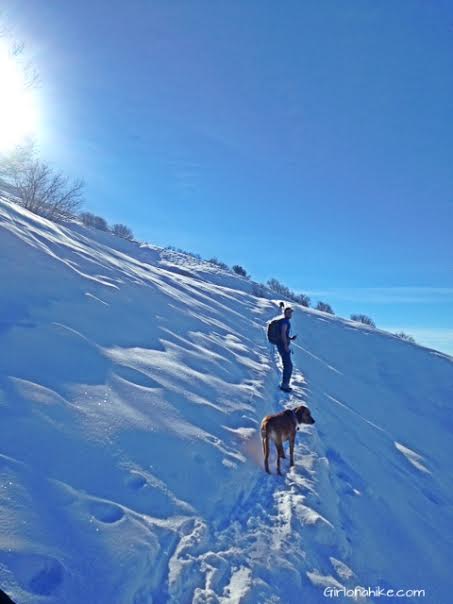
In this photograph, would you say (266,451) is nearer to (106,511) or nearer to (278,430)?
(278,430)

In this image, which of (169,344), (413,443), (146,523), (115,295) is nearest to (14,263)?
(115,295)

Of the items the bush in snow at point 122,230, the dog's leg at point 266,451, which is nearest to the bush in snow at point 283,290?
the bush in snow at point 122,230

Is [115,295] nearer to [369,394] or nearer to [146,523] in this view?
[146,523]

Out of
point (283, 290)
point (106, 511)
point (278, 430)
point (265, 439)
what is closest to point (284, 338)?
point (278, 430)

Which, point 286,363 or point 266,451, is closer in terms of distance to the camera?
point 266,451

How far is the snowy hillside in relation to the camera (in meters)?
2.60

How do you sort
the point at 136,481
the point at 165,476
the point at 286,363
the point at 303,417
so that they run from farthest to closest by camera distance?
the point at 286,363, the point at 303,417, the point at 165,476, the point at 136,481

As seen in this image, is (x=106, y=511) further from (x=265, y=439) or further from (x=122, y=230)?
(x=122, y=230)

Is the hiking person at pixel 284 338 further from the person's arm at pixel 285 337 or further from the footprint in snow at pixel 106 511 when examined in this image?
the footprint in snow at pixel 106 511

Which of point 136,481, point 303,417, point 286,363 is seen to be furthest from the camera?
point 286,363

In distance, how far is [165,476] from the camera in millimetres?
3613

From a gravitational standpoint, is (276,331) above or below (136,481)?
above

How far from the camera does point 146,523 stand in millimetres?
2979

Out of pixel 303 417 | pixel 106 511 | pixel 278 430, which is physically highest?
pixel 303 417
